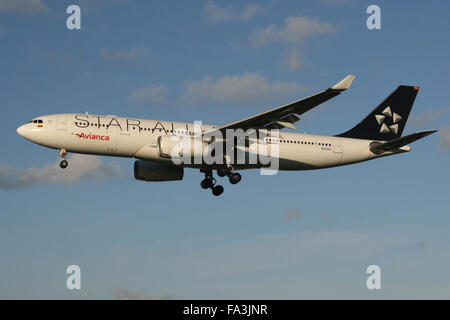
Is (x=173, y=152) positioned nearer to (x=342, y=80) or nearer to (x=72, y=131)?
(x=72, y=131)

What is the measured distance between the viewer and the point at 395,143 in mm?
40750

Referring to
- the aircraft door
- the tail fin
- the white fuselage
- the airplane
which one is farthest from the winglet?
the aircraft door

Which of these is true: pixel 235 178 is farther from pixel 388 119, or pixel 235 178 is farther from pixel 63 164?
pixel 388 119

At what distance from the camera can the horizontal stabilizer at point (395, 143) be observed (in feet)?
123

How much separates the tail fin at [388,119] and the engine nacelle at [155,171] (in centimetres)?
1221

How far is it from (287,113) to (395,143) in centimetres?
1049

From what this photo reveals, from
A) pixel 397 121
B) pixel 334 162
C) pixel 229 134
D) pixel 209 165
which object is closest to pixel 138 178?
pixel 209 165

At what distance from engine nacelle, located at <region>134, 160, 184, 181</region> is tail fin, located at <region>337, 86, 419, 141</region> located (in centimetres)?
1221

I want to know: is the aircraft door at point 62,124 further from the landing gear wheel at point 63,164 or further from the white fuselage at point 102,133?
the landing gear wheel at point 63,164

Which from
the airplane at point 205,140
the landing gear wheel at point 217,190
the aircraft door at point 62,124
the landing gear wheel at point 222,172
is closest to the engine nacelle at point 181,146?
the airplane at point 205,140

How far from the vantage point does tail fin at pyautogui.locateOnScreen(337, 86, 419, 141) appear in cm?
4381

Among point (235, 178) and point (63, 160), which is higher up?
point (63, 160)

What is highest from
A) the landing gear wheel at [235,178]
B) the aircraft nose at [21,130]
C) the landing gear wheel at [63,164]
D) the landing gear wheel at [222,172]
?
the aircraft nose at [21,130]

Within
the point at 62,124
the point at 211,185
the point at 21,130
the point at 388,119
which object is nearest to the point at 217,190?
the point at 211,185
